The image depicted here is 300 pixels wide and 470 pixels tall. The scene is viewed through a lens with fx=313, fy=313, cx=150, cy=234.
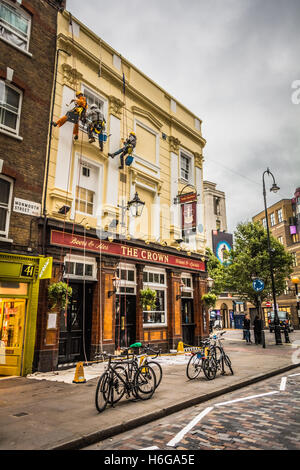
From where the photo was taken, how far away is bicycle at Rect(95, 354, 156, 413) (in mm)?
6145

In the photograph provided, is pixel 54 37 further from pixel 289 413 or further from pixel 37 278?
pixel 289 413

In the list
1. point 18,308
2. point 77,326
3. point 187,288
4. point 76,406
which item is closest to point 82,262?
point 77,326

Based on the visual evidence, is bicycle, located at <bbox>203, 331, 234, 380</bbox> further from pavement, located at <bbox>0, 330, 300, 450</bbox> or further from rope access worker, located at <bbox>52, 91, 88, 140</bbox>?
rope access worker, located at <bbox>52, 91, 88, 140</bbox>

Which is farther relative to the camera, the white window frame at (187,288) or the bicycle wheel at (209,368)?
the white window frame at (187,288)

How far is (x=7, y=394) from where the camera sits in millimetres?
7504

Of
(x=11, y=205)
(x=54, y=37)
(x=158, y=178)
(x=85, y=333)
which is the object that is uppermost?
(x=54, y=37)

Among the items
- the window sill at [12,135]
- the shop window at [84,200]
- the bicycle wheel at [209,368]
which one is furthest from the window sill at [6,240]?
the bicycle wheel at [209,368]

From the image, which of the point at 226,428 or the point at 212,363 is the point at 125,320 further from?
the point at 226,428

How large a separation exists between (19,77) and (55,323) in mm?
8805

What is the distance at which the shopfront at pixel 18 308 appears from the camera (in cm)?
974

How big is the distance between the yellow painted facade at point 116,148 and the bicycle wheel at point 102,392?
6694 millimetres

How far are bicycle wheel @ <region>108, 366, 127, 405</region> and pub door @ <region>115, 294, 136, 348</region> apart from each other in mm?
6204

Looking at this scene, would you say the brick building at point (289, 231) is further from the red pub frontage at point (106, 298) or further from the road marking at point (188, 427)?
the road marking at point (188, 427)

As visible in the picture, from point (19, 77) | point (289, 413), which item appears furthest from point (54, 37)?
point (289, 413)
